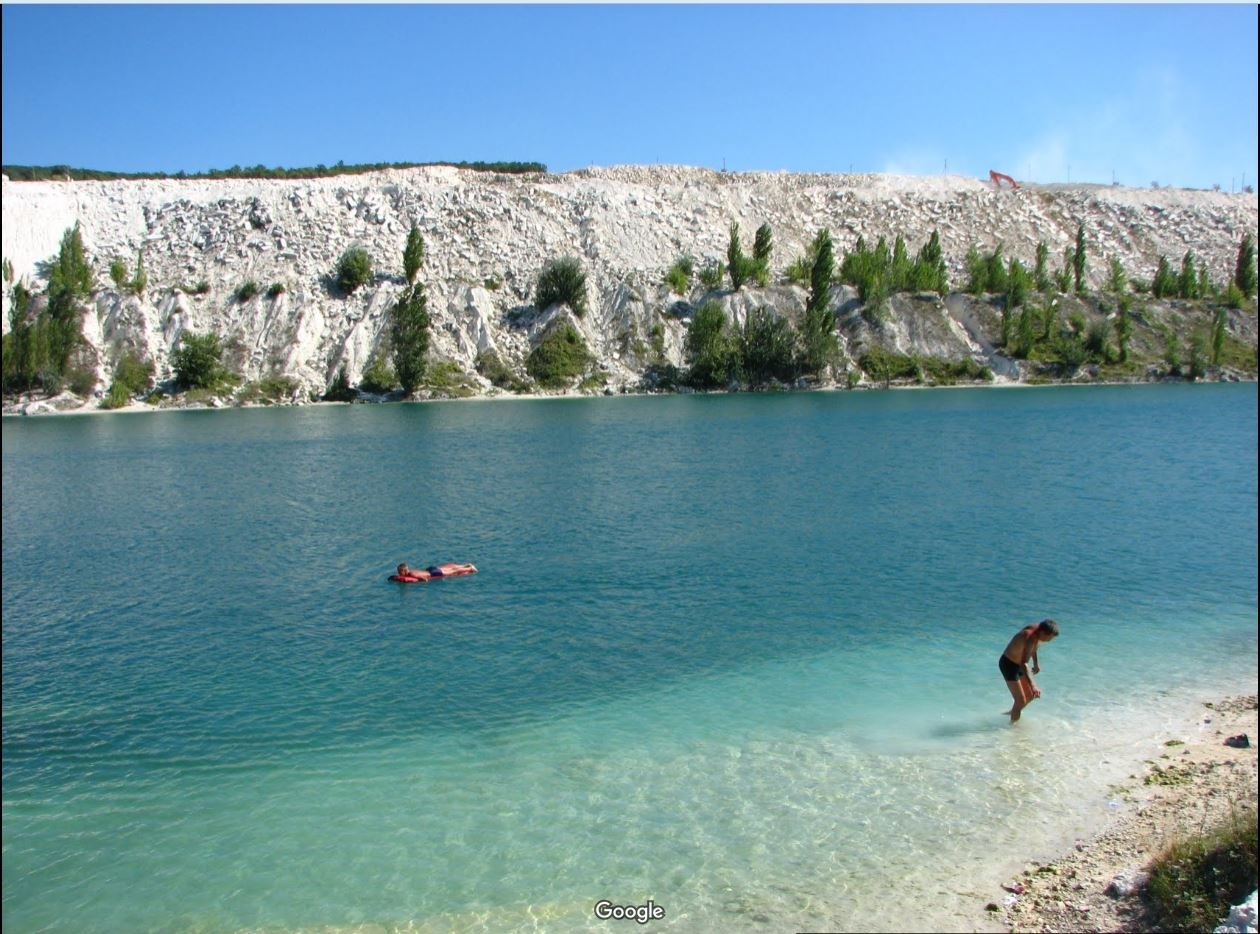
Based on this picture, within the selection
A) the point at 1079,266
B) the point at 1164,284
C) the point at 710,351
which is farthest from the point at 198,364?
the point at 1164,284

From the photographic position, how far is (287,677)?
70.9 ft

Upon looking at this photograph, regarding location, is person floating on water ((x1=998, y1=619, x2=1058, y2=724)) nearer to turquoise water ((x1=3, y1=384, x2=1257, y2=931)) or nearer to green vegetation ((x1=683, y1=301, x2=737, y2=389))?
turquoise water ((x1=3, y1=384, x2=1257, y2=931))

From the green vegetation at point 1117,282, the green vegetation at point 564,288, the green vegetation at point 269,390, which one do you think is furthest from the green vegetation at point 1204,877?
the green vegetation at point 1117,282

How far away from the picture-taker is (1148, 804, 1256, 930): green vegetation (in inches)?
398

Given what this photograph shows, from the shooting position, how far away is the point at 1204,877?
10.7 m

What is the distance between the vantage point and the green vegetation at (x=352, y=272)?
375ft

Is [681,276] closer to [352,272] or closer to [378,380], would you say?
[352,272]

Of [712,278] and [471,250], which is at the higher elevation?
[471,250]

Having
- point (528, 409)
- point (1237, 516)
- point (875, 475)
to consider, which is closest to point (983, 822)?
point (1237, 516)

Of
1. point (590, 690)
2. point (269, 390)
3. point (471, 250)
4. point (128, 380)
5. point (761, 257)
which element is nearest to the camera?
point (590, 690)

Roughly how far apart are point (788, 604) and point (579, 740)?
10040 mm

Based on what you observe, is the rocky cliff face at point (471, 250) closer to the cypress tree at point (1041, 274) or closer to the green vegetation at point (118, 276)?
the green vegetation at point (118, 276)

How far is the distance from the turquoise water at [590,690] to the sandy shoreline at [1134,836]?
0.48 metres

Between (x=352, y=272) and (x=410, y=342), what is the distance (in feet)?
57.2
